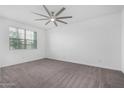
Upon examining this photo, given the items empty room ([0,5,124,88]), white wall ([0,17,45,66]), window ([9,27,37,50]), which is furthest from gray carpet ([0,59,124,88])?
window ([9,27,37,50])

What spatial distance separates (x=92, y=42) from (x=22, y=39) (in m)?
4.30

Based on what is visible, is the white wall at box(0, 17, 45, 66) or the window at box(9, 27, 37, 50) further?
the window at box(9, 27, 37, 50)

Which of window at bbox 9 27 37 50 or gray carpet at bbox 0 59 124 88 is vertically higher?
window at bbox 9 27 37 50

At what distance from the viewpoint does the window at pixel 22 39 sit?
442 centimetres

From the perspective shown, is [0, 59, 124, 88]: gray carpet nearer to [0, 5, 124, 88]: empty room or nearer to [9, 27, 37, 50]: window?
[0, 5, 124, 88]: empty room

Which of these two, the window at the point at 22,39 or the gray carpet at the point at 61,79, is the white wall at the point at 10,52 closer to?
the window at the point at 22,39

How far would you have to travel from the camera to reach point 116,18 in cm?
360

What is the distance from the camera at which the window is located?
4.42 metres

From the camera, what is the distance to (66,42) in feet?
17.8

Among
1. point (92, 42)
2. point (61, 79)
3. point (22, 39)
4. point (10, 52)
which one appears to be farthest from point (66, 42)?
point (10, 52)

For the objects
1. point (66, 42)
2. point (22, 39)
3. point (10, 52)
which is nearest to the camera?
point (10, 52)

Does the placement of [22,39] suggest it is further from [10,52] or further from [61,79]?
[61,79]
